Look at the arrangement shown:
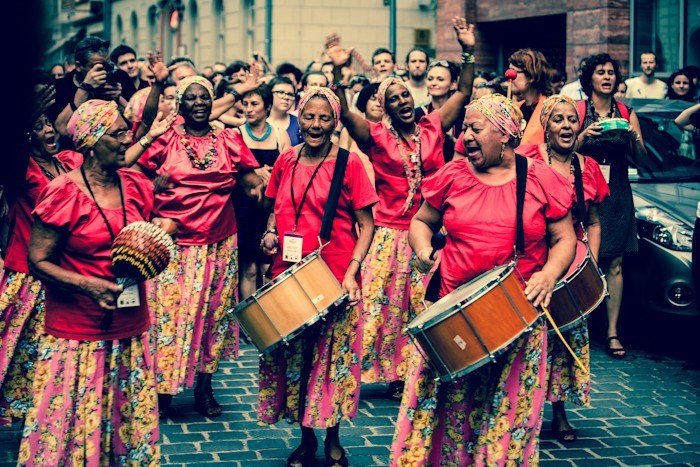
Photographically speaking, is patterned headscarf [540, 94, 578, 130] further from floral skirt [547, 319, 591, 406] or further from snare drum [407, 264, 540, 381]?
snare drum [407, 264, 540, 381]

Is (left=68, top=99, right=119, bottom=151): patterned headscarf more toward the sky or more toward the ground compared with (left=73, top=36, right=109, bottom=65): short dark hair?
more toward the ground

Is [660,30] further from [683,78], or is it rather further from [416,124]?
[416,124]

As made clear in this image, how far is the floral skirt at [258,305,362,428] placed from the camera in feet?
18.4

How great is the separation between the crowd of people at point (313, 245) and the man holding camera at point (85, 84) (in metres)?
0.02

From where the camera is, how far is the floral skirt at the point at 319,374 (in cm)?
560

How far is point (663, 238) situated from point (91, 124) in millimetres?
5742

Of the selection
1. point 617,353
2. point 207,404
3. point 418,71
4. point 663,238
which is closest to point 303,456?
point 207,404

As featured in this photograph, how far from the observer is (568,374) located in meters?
6.22

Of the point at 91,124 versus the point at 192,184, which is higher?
the point at 91,124

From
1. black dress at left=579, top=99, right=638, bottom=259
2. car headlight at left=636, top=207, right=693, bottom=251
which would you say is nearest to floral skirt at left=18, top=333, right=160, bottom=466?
black dress at left=579, top=99, right=638, bottom=259

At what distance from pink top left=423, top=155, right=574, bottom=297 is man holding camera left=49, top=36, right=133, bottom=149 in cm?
361

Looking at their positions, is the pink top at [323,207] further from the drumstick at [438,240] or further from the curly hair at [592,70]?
the curly hair at [592,70]

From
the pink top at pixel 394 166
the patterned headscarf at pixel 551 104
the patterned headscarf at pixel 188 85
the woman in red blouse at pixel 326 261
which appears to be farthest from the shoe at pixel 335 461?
the patterned headscarf at pixel 188 85

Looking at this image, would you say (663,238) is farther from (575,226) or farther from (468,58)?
(468,58)
